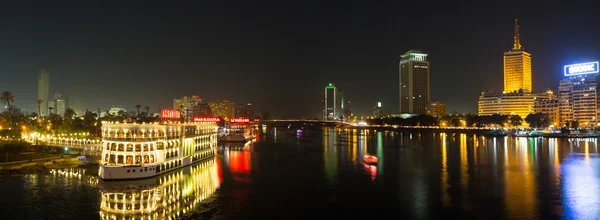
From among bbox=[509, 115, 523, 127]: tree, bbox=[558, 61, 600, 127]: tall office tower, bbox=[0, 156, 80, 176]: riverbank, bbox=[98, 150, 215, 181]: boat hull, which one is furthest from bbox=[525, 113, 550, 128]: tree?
bbox=[0, 156, 80, 176]: riverbank

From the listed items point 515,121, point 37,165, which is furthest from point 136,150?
point 515,121

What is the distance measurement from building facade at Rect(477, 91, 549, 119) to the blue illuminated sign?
21.1 m

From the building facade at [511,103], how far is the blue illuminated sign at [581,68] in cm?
2107

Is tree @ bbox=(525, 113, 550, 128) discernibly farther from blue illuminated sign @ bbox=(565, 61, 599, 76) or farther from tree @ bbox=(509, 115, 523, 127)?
blue illuminated sign @ bbox=(565, 61, 599, 76)

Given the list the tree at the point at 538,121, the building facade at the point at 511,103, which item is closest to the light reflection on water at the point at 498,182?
the tree at the point at 538,121

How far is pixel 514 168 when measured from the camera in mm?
48469

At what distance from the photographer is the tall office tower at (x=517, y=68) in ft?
595

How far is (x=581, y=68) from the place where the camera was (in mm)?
137125

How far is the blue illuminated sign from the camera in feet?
439

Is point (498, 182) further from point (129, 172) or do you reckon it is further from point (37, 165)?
point (37, 165)

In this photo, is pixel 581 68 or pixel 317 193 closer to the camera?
pixel 317 193

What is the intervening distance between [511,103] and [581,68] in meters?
32.9

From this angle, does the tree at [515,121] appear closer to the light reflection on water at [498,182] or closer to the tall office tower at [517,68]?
the tall office tower at [517,68]

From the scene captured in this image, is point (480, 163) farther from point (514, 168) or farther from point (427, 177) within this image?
point (427, 177)
